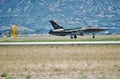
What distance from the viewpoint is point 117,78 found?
23.3m

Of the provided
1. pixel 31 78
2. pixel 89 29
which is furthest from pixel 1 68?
pixel 89 29

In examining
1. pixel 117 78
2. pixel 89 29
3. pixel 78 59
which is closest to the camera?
pixel 117 78

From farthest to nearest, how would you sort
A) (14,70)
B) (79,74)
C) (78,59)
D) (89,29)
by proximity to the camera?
(89,29) → (78,59) → (14,70) → (79,74)

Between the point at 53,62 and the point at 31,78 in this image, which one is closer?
the point at 31,78

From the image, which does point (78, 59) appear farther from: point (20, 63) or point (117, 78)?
point (117, 78)

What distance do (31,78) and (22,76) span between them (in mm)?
1110

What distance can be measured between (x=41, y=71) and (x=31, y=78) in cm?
314

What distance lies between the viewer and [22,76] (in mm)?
24812

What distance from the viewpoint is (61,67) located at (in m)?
28.7

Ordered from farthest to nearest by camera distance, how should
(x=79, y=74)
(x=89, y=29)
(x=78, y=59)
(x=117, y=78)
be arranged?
1. (x=89, y=29)
2. (x=78, y=59)
3. (x=79, y=74)
4. (x=117, y=78)

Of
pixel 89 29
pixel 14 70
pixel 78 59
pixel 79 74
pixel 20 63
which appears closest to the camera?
pixel 79 74

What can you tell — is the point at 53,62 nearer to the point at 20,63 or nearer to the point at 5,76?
the point at 20,63

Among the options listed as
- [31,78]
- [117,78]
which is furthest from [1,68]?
[117,78]

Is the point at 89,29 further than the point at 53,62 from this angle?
Yes
